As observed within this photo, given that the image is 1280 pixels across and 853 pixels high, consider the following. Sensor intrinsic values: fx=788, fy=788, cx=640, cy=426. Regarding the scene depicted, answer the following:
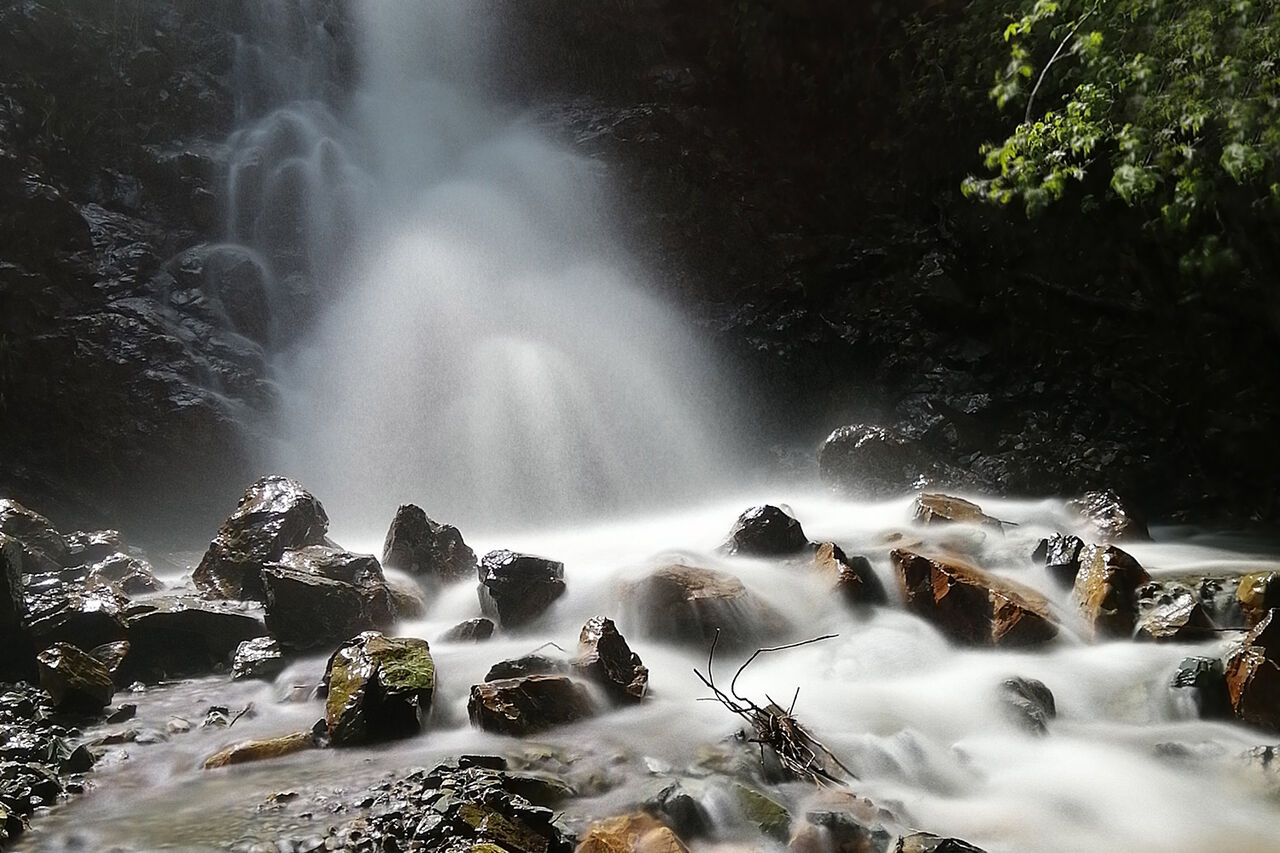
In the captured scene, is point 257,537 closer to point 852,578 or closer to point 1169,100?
point 852,578

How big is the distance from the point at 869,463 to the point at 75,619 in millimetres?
10769

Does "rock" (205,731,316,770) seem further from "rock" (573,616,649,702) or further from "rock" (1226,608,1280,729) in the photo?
"rock" (1226,608,1280,729)

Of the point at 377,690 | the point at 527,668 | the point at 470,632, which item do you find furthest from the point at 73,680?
the point at 527,668

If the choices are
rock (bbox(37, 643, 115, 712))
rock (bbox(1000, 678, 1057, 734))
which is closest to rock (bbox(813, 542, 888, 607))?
rock (bbox(1000, 678, 1057, 734))

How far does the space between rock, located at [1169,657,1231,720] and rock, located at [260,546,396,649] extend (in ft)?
22.8

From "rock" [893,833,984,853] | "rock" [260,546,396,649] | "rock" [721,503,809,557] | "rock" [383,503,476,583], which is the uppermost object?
"rock" [383,503,476,583]

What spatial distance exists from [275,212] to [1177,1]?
1745 cm

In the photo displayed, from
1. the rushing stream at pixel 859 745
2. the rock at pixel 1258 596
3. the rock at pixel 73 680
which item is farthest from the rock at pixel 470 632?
the rock at pixel 1258 596

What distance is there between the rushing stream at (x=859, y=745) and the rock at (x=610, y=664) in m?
0.16

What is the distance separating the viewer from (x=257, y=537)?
9445mm

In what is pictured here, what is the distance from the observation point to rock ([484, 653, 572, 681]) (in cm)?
623

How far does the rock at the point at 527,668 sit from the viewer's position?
6234 mm

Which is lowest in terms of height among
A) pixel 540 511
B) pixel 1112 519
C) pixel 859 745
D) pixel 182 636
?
pixel 859 745

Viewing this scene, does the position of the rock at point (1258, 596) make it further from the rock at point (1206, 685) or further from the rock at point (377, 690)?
the rock at point (377, 690)
